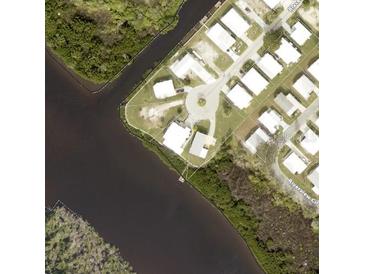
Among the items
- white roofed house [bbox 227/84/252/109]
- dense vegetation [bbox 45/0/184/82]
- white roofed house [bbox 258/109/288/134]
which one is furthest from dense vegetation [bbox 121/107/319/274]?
dense vegetation [bbox 45/0/184/82]

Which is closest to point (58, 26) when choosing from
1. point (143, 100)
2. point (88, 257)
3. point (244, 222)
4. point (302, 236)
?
point (143, 100)

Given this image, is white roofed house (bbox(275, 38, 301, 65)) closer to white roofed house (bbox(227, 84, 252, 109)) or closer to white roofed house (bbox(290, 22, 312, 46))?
white roofed house (bbox(290, 22, 312, 46))

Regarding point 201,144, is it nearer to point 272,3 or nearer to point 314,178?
point 314,178

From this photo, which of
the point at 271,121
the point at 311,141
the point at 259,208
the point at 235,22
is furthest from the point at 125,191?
the point at 235,22

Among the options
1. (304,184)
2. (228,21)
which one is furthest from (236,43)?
(304,184)

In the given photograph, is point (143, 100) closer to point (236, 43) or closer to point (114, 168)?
point (114, 168)

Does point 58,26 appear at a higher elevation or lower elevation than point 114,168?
higher

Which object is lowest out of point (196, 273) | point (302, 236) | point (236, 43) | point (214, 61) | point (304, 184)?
point (196, 273)
